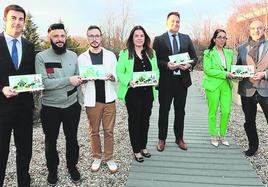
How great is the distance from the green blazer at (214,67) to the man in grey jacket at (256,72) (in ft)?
0.94

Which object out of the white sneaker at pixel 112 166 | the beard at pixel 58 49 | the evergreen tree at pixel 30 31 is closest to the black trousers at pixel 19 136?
the beard at pixel 58 49

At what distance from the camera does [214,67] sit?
222 inches

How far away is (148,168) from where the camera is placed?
5012 millimetres

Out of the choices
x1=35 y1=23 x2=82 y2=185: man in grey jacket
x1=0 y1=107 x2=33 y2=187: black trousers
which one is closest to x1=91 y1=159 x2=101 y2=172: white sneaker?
x1=35 y1=23 x2=82 y2=185: man in grey jacket

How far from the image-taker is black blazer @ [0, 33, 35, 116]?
373 cm

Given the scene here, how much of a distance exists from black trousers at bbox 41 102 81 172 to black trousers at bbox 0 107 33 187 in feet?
0.86

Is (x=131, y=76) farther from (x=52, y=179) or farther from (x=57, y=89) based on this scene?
(x=52, y=179)

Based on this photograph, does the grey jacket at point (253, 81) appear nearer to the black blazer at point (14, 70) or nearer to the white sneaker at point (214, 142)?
the white sneaker at point (214, 142)

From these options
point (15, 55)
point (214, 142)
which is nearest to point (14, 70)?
point (15, 55)

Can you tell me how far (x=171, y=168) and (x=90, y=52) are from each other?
85.6 inches

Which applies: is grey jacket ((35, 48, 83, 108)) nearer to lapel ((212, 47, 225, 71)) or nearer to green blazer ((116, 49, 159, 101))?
green blazer ((116, 49, 159, 101))

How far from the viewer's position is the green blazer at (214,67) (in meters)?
5.59

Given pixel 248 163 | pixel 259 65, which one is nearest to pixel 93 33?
pixel 259 65

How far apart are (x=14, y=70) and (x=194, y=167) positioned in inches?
119
